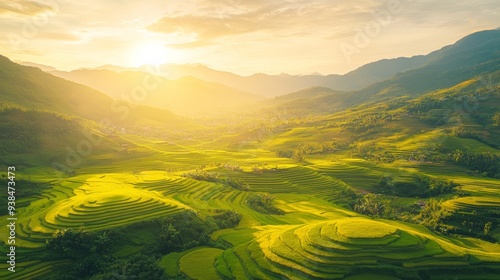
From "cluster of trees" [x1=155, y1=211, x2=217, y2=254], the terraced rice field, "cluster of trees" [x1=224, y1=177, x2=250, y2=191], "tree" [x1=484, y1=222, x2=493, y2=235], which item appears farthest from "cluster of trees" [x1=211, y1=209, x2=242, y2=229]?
Answer: "tree" [x1=484, y1=222, x2=493, y2=235]

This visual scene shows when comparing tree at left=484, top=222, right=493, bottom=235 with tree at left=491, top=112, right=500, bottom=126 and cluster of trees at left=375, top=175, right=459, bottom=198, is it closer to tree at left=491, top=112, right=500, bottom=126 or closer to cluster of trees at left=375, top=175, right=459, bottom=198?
cluster of trees at left=375, top=175, right=459, bottom=198

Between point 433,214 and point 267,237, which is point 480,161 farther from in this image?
point 267,237

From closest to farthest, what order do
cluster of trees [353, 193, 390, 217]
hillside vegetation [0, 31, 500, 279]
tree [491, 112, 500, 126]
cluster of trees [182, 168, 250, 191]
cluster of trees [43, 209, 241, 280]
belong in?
hillside vegetation [0, 31, 500, 279], cluster of trees [43, 209, 241, 280], cluster of trees [353, 193, 390, 217], cluster of trees [182, 168, 250, 191], tree [491, 112, 500, 126]

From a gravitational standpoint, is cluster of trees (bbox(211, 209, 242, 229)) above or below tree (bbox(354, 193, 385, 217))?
above

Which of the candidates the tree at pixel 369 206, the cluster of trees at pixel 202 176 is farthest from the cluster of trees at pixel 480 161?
the cluster of trees at pixel 202 176

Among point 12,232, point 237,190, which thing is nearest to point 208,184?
point 237,190

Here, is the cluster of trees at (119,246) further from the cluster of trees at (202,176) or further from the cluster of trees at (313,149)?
the cluster of trees at (313,149)

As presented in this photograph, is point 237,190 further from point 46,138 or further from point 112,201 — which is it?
point 46,138

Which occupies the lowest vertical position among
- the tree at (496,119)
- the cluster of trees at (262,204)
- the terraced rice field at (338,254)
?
the cluster of trees at (262,204)
